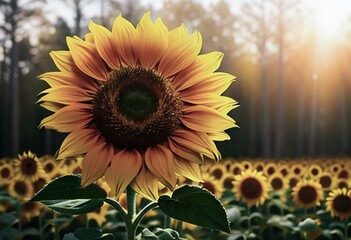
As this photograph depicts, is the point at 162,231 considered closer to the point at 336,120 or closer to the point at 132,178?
the point at 132,178

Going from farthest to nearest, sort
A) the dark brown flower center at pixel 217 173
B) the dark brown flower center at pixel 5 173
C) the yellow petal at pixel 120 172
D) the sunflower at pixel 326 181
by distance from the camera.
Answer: the dark brown flower center at pixel 217 173
the sunflower at pixel 326 181
the dark brown flower center at pixel 5 173
the yellow petal at pixel 120 172

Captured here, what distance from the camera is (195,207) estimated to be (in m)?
1.22

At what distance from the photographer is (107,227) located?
11.6 feet

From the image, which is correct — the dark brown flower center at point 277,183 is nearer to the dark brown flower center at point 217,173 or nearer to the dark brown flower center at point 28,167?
the dark brown flower center at point 217,173

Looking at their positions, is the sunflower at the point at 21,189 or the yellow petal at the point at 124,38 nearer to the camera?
the yellow petal at the point at 124,38

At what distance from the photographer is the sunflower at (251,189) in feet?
14.1

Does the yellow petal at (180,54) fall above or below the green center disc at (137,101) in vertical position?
above

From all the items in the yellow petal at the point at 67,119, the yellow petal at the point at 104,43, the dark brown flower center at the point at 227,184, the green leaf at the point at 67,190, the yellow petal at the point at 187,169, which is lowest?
the dark brown flower center at the point at 227,184

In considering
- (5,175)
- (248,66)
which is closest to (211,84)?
(5,175)

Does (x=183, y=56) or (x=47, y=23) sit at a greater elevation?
(x=47, y=23)

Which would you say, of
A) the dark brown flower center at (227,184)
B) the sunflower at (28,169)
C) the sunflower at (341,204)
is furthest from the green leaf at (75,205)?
the dark brown flower center at (227,184)

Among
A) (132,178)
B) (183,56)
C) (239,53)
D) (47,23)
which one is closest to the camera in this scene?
(132,178)

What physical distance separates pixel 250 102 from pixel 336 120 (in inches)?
239

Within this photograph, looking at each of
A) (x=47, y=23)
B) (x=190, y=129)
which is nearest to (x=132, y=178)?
(x=190, y=129)
